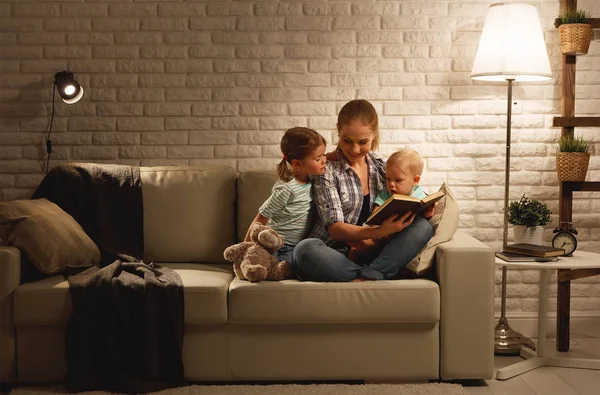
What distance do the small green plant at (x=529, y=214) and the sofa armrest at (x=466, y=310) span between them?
60cm

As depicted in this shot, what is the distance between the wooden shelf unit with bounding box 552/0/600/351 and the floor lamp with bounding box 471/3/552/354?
214 millimetres

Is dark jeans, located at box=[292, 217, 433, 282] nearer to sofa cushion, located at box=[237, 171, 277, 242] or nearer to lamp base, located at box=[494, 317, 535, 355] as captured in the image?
sofa cushion, located at box=[237, 171, 277, 242]

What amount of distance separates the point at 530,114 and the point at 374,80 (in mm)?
839

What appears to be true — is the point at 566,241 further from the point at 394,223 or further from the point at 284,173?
the point at 284,173

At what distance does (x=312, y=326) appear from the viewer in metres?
3.08

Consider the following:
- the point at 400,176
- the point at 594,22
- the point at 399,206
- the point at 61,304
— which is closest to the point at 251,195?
the point at 400,176

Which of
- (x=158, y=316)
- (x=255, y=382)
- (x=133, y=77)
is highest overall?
(x=133, y=77)

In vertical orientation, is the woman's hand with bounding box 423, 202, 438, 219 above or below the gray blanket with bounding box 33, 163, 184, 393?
above

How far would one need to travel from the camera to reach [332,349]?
3.08 m

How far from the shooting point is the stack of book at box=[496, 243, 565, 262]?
3307 mm

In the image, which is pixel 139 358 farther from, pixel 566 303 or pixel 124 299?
pixel 566 303

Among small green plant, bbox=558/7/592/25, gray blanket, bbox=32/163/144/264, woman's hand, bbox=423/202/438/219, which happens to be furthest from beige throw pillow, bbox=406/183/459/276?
gray blanket, bbox=32/163/144/264

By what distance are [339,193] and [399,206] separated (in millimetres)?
403

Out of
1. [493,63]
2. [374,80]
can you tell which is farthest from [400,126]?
[493,63]
